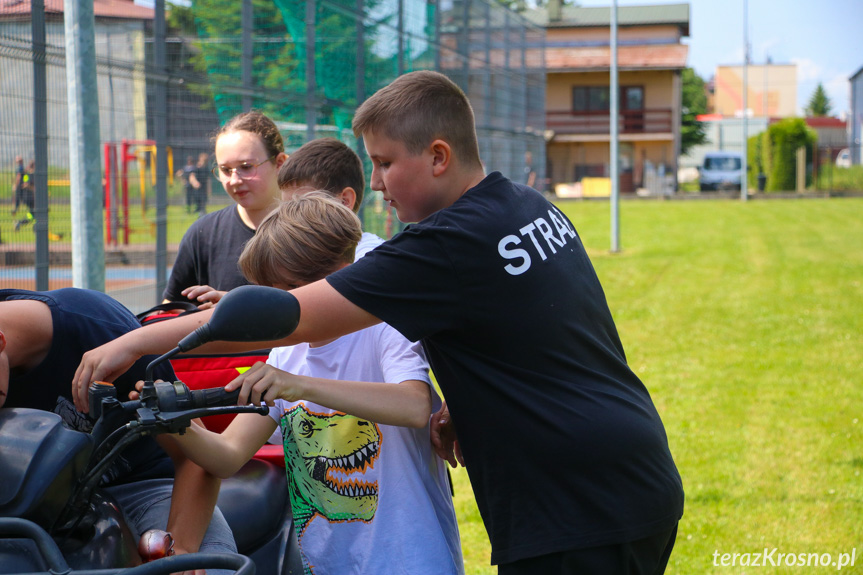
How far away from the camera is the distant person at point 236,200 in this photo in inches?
164

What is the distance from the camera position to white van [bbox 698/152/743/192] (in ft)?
140

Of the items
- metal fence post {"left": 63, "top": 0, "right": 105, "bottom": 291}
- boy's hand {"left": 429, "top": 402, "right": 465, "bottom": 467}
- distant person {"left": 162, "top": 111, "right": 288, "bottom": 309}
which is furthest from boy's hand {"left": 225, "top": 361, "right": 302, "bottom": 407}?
distant person {"left": 162, "top": 111, "right": 288, "bottom": 309}

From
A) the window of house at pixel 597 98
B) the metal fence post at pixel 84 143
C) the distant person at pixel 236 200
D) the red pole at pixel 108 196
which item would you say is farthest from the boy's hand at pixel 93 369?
the window of house at pixel 597 98

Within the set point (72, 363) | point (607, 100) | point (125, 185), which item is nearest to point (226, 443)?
→ point (72, 363)

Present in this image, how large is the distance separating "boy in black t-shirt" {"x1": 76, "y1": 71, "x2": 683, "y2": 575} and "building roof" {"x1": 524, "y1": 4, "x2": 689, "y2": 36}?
155 ft

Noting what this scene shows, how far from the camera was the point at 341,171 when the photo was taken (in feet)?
11.9

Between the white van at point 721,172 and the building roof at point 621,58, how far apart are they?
4.79 meters

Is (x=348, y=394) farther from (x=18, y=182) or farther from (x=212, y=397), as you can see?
(x=18, y=182)

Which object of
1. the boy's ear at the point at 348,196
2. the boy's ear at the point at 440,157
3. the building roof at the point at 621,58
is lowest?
the boy's ear at the point at 348,196

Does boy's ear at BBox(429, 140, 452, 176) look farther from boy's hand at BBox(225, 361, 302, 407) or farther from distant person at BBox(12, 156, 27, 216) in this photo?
distant person at BBox(12, 156, 27, 216)

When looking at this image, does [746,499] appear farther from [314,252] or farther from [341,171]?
[314,252]

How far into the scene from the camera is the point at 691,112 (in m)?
67.6

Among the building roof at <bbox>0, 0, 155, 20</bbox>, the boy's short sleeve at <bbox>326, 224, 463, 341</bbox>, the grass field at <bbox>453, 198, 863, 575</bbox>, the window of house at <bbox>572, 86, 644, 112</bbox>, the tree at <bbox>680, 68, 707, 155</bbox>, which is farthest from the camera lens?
the tree at <bbox>680, 68, 707, 155</bbox>

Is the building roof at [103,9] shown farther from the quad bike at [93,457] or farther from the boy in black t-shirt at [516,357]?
the quad bike at [93,457]
